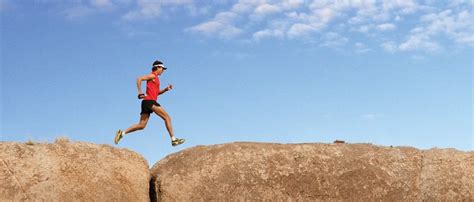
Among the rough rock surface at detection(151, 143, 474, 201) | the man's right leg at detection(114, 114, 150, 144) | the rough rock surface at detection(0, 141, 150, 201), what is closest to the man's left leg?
the man's right leg at detection(114, 114, 150, 144)

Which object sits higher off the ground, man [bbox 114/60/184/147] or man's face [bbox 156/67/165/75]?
man's face [bbox 156/67/165/75]

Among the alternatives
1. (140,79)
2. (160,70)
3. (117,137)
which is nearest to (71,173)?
(117,137)

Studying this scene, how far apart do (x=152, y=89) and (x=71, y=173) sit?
2.29 meters

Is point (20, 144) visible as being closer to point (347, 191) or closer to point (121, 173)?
point (121, 173)

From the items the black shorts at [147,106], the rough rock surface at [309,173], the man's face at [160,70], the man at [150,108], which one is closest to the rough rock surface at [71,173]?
the rough rock surface at [309,173]

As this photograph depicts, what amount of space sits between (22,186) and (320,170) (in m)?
3.46

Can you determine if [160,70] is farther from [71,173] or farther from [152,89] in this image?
[71,173]

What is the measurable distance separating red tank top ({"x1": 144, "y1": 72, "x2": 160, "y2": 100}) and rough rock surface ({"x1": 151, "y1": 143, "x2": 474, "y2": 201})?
4.69 ft

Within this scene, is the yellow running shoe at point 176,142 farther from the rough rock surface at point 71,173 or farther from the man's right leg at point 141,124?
A: the rough rock surface at point 71,173

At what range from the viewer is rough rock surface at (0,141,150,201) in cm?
835

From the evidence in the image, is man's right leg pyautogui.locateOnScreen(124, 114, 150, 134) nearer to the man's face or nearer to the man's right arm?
the man's right arm

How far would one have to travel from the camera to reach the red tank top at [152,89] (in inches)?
411

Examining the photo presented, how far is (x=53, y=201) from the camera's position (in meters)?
8.38

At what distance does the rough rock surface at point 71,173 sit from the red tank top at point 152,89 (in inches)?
61.6
